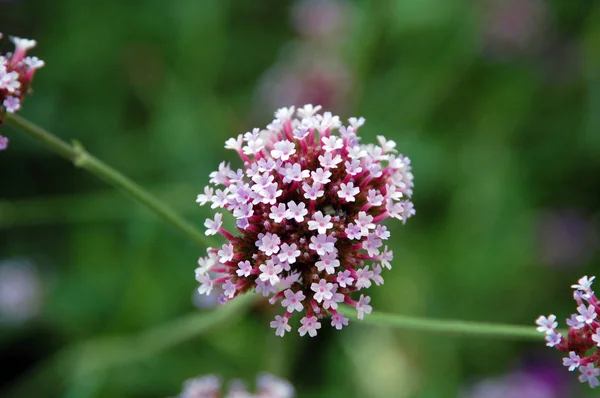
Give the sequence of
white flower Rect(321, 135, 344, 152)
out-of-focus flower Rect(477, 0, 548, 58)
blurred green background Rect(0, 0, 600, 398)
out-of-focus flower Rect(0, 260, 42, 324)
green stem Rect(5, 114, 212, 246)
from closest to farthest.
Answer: white flower Rect(321, 135, 344, 152), green stem Rect(5, 114, 212, 246), blurred green background Rect(0, 0, 600, 398), out-of-focus flower Rect(0, 260, 42, 324), out-of-focus flower Rect(477, 0, 548, 58)

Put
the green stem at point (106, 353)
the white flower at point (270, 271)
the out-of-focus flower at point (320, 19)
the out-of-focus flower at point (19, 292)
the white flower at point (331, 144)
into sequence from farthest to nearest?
the out-of-focus flower at point (320, 19) → the out-of-focus flower at point (19, 292) → the green stem at point (106, 353) → the white flower at point (331, 144) → the white flower at point (270, 271)

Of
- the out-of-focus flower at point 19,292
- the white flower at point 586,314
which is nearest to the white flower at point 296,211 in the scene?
the white flower at point 586,314

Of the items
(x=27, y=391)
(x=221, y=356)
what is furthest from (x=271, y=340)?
(x=27, y=391)

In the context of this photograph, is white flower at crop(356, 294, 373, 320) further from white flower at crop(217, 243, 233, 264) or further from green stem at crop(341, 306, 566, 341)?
white flower at crop(217, 243, 233, 264)

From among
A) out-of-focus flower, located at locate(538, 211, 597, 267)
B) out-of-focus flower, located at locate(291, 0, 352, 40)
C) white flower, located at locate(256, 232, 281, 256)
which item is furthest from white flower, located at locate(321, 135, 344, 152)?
out-of-focus flower, located at locate(538, 211, 597, 267)

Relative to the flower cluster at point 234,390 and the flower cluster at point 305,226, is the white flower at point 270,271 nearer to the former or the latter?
the flower cluster at point 305,226

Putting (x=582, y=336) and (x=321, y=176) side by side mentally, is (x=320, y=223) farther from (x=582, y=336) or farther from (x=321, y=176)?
(x=582, y=336)
